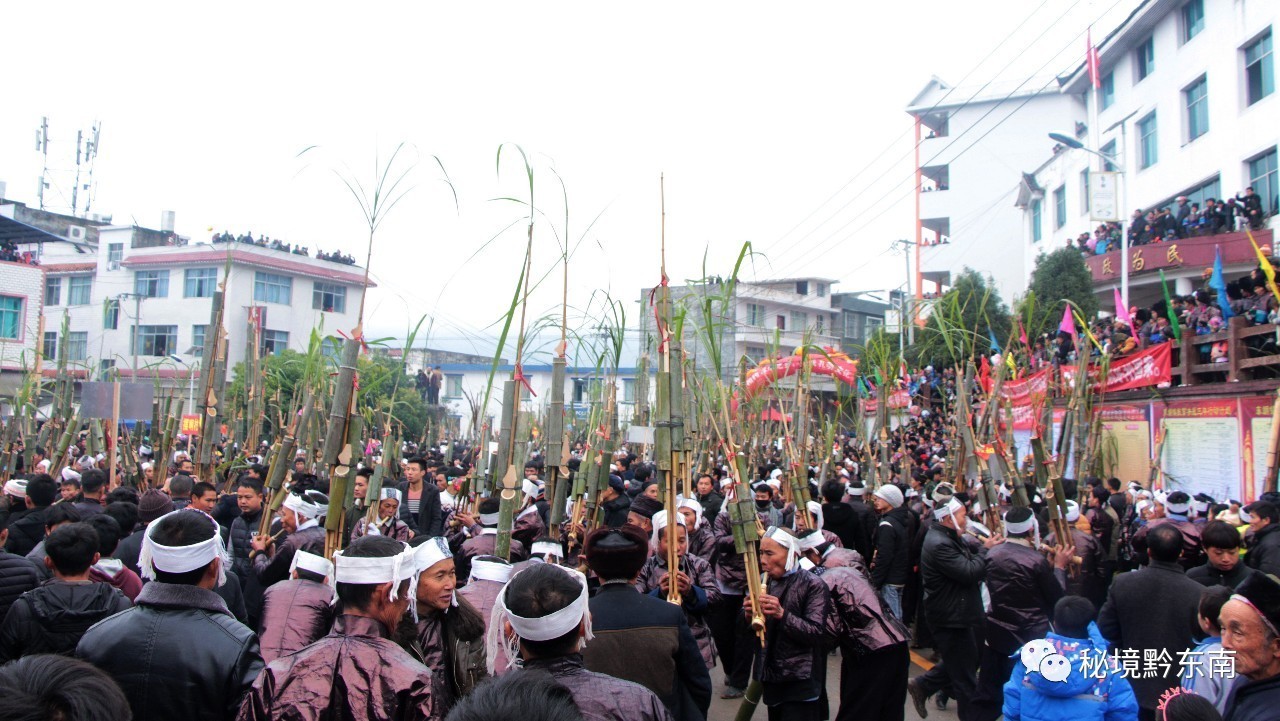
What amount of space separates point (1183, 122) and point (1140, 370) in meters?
10.5

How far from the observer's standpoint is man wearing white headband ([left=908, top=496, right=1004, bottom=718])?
6.71m

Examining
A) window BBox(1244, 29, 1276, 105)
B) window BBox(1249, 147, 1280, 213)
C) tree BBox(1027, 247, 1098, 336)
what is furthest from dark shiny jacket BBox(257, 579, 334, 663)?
tree BBox(1027, 247, 1098, 336)

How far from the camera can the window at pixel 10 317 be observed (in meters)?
30.7

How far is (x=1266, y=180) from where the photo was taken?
1892 cm

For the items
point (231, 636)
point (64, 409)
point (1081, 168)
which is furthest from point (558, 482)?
point (1081, 168)

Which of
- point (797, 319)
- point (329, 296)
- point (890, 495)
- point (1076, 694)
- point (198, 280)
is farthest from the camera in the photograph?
point (797, 319)

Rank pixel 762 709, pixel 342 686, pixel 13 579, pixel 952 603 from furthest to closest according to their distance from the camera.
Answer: pixel 762 709
pixel 952 603
pixel 13 579
pixel 342 686

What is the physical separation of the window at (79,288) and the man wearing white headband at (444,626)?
140ft

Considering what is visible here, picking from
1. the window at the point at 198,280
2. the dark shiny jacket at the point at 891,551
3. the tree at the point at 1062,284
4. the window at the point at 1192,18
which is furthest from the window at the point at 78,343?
the window at the point at 1192,18

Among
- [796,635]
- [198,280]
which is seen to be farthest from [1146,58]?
[198,280]

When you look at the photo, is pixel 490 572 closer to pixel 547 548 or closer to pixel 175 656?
pixel 547 548

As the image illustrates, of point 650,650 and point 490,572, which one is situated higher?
point 490,572

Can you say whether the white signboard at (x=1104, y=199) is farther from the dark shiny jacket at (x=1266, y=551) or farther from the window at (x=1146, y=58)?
the dark shiny jacket at (x=1266, y=551)

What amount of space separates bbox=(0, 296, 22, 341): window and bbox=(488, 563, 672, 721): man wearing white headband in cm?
3390
